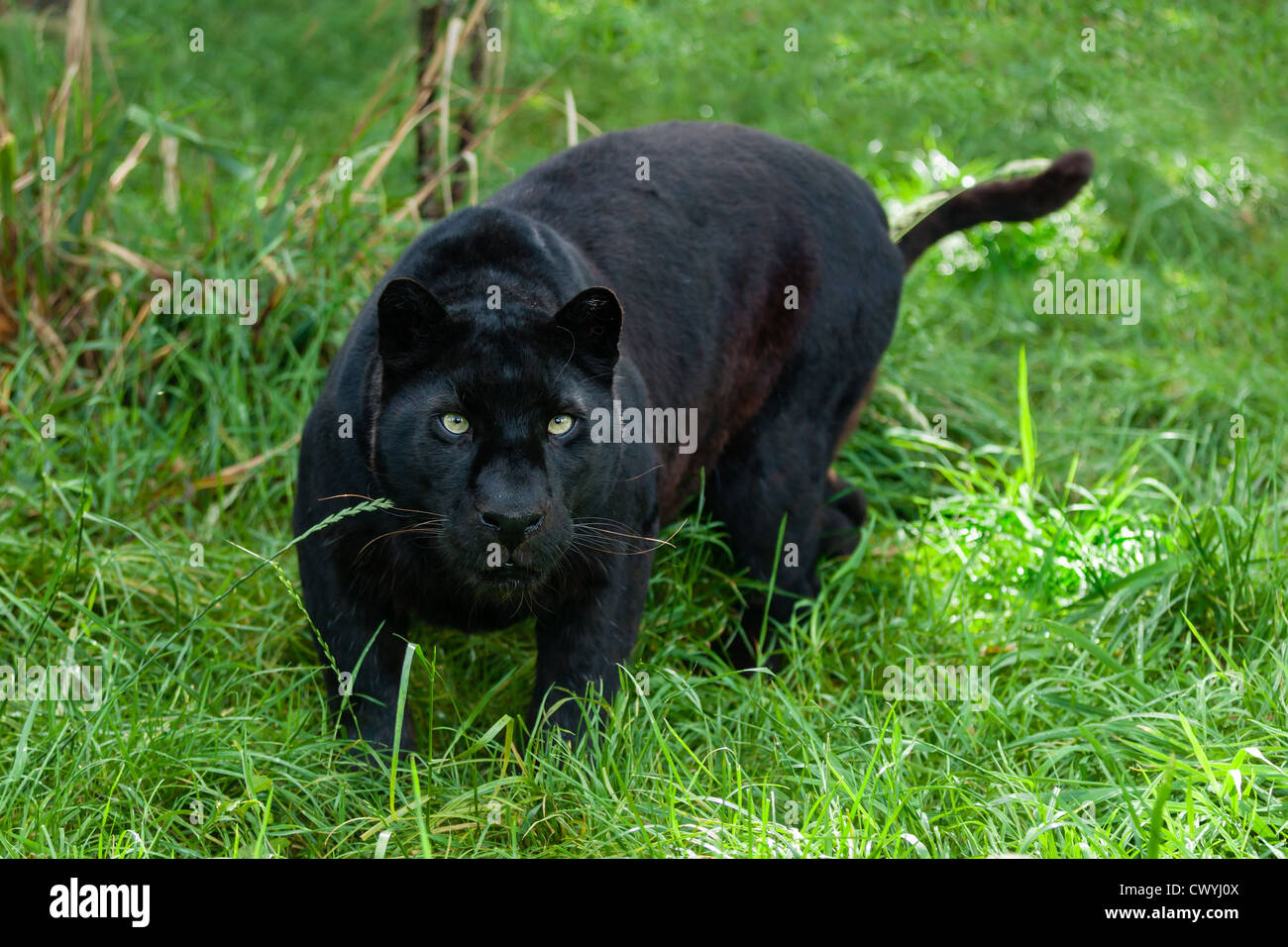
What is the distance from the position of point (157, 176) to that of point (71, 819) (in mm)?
3385

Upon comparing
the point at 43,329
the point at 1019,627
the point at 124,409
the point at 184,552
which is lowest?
the point at 1019,627

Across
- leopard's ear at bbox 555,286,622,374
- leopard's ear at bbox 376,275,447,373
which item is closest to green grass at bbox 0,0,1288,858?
leopard's ear at bbox 376,275,447,373

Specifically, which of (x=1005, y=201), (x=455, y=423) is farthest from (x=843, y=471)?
(x=455, y=423)

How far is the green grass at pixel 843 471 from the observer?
269 centimetres

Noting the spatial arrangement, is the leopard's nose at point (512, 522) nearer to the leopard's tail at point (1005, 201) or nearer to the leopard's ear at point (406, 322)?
the leopard's ear at point (406, 322)

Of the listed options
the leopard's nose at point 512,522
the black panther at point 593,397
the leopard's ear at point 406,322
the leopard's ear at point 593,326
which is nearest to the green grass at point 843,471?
the black panther at point 593,397

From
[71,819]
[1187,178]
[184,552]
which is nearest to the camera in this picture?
[71,819]

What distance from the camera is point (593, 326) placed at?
275 cm

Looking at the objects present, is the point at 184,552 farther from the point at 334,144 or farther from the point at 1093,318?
the point at 1093,318

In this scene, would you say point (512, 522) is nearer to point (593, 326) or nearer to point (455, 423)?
point (455, 423)

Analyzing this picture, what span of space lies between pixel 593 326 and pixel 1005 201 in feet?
6.38

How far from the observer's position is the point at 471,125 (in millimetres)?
4957
